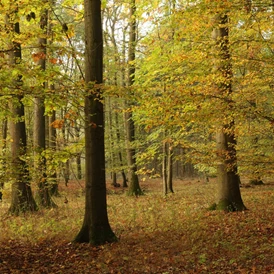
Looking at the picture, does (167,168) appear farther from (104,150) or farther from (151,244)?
(104,150)

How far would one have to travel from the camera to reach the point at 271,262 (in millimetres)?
6434

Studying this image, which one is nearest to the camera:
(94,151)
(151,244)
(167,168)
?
(94,151)

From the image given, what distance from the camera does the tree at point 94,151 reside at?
26.7 feet

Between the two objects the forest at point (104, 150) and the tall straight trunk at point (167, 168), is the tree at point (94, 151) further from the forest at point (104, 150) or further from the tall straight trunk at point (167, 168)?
the tall straight trunk at point (167, 168)

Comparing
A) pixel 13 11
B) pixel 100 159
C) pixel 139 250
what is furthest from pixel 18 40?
pixel 139 250

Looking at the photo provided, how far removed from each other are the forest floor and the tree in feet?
1.45

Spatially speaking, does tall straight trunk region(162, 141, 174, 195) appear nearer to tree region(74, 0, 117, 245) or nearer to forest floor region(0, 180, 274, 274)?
forest floor region(0, 180, 274, 274)

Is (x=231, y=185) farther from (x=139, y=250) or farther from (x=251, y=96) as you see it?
(x=139, y=250)

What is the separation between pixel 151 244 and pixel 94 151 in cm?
294

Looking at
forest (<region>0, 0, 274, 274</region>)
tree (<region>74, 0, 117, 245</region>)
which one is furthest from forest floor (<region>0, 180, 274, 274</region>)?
tree (<region>74, 0, 117, 245</region>)

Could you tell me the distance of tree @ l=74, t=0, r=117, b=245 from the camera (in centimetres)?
814

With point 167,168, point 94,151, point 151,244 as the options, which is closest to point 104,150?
point 94,151

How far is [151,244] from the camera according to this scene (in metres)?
8.34

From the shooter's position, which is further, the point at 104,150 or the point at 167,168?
the point at 167,168
